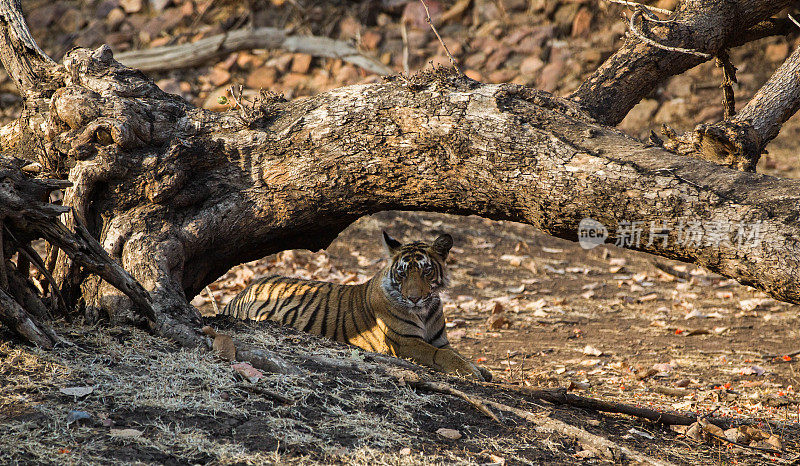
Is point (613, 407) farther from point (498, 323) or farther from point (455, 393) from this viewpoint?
point (498, 323)

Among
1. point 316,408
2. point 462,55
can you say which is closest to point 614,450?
point 316,408

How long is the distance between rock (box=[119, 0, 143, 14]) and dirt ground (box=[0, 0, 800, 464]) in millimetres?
33

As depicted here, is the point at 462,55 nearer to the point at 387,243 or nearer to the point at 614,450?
the point at 387,243

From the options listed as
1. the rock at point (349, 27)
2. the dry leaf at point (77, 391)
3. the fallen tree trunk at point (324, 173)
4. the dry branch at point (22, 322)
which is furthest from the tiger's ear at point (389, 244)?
the rock at point (349, 27)

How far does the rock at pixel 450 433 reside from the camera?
3.05 metres

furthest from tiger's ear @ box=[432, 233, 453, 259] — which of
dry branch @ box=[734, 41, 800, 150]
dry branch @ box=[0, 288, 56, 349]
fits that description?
dry branch @ box=[0, 288, 56, 349]

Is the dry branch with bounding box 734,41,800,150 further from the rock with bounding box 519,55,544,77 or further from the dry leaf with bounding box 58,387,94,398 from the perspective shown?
the rock with bounding box 519,55,544,77

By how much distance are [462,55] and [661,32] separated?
715 cm

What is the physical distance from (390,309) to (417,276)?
28 cm

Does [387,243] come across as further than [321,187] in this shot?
Yes

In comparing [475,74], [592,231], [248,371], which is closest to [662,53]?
[592,231]

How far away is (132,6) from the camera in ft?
40.3

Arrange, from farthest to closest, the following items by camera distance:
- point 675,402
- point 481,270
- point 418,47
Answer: point 418,47 → point 481,270 → point 675,402

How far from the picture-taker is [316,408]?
3100mm
